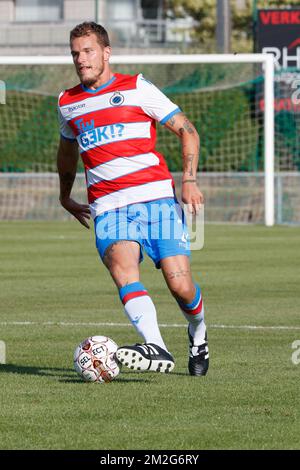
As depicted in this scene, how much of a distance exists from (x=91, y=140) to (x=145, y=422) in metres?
2.24

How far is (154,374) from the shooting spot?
344 inches

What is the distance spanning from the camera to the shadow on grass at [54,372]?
332 inches

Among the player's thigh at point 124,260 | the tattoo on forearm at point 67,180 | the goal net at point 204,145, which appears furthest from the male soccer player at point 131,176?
the goal net at point 204,145

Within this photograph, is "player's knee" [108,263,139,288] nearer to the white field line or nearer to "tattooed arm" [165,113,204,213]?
"tattooed arm" [165,113,204,213]

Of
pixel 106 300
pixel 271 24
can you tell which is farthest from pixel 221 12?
pixel 106 300

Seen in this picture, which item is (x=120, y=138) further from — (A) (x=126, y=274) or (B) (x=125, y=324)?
(B) (x=125, y=324)

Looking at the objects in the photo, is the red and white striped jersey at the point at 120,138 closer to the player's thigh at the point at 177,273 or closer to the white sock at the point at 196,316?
the player's thigh at the point at 177,273

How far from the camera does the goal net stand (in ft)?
93.8

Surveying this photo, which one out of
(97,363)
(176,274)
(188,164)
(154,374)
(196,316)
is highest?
(188,164)

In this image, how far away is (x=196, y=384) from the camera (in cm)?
816

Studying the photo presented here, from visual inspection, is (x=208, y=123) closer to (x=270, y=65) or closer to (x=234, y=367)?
(x=270, y=65)

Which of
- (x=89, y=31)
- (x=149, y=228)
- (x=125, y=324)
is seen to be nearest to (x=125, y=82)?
(x=89, y=31)

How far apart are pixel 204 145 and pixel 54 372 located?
21.5 m

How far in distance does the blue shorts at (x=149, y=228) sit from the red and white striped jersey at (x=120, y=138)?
65 millimetres
